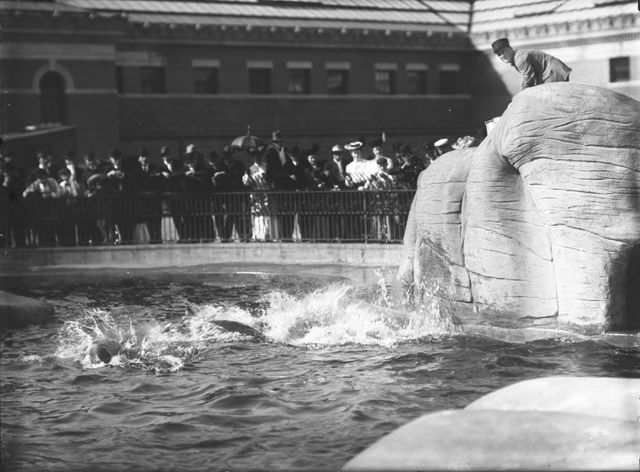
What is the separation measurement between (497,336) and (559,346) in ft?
3.52

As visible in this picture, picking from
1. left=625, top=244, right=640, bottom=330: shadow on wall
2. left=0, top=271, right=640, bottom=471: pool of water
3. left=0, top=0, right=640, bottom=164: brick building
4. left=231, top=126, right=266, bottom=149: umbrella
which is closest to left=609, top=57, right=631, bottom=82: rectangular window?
left=0, top=0, right=640, bottom=164: brick building

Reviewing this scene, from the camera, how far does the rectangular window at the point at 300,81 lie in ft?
161

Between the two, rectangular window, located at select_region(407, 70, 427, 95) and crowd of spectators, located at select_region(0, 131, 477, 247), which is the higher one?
rectangular window, located at select_region(407, 70, 427, 95)

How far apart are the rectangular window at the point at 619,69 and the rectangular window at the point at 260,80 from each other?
1386cm

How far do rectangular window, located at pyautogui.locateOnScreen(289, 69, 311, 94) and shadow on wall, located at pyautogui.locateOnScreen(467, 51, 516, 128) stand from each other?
8.45m

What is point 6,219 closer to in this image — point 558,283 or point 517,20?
point 558,283

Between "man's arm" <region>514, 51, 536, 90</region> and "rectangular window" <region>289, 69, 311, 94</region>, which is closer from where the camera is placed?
"man's arm" <region>514, 51, 536, 90</region>

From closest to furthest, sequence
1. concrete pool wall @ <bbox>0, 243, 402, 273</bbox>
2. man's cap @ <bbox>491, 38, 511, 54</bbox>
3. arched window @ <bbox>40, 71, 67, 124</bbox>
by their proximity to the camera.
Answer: man's cap @ <bbox>491, 38, 511, 54</bbox> < concrete pool wall @ <bbox>0, 243, 402, 273</bbox> < arched window @ <bbox>40, 71, 67, 124</bbox>

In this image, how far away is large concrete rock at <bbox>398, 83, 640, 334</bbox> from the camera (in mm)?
12453

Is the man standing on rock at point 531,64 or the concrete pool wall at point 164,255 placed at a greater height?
the man standing on rock at point 531,64

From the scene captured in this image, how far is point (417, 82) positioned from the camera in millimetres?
52594

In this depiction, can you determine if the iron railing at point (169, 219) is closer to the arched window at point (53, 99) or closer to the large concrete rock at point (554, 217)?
the large concrete rock at point (554, 217)

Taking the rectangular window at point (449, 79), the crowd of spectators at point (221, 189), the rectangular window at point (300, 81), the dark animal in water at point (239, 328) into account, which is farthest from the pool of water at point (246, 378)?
the rectangular window at point (449, 79)

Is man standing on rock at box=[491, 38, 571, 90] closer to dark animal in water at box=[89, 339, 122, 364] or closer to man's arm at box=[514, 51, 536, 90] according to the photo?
man's arm at box=[514, 51, 536, 90]
